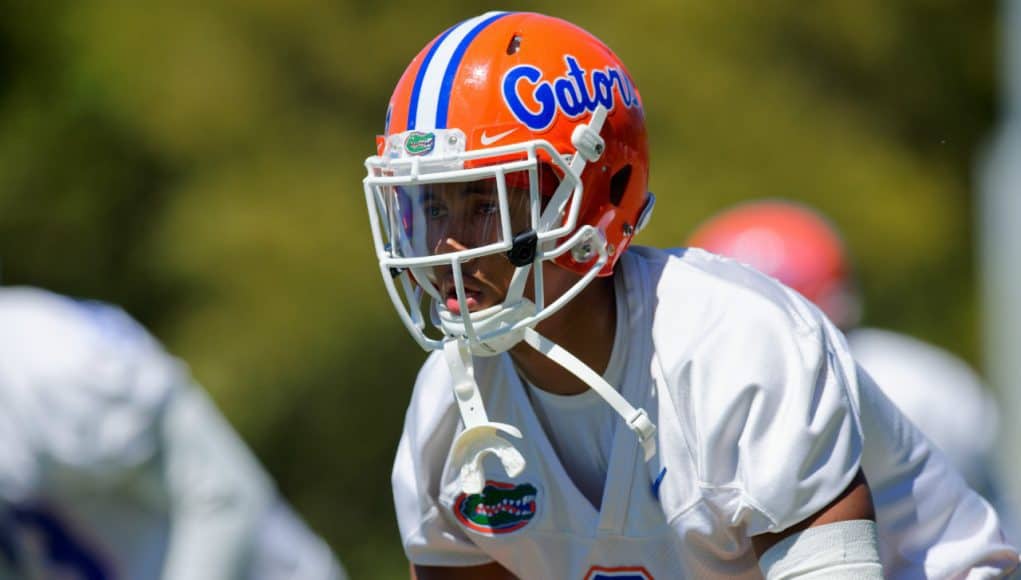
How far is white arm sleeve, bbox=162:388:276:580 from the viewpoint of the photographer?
451cm

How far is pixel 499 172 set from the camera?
2811 millimetres

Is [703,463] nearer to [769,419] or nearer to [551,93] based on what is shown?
[769,419]

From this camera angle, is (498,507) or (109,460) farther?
(109,460)

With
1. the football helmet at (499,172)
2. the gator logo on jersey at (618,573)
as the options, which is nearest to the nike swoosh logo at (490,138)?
the football helmet at (499,172)

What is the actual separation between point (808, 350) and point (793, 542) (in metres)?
0.33

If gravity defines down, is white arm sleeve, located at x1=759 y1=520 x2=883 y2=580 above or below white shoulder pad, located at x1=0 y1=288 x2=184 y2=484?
above

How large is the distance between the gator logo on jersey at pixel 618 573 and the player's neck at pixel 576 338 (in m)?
0.34

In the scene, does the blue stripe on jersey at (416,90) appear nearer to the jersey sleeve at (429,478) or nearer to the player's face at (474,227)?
the player's face at (474,227)

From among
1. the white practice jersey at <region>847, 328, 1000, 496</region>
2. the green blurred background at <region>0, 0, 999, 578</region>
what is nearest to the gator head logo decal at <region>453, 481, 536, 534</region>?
the white practice jersey at <region>847, 328, 1000, 496</region>

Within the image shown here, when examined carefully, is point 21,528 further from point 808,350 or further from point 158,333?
point 158,333

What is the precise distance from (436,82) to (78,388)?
194cm

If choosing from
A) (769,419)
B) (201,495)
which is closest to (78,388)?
(201,495)

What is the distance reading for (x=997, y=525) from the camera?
10.3 ft

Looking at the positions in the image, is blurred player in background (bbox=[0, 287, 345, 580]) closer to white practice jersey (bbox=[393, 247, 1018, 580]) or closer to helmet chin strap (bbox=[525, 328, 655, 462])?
white practice jersey (bbox=[393, 247, 1018, 580])
